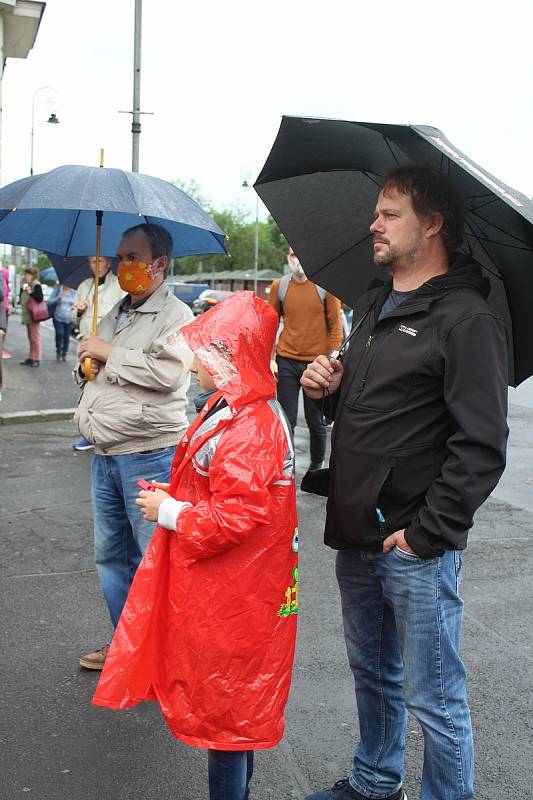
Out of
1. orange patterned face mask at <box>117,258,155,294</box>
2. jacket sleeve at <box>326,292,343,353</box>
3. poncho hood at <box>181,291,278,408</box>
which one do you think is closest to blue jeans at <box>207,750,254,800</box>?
poncho hood at <box>181,291,278,408</box>

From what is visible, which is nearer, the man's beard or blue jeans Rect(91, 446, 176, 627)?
the man's beard

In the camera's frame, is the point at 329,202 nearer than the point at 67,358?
Yes

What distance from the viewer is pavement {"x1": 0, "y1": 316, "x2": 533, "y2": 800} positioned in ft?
10.5

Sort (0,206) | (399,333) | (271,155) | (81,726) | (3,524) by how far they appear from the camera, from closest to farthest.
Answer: (399,333) → (271,155) → (81,726) → (0,206) → (3,524)

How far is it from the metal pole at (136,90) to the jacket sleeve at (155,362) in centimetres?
1109

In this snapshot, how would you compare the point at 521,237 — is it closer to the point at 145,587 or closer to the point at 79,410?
the point at 145,587

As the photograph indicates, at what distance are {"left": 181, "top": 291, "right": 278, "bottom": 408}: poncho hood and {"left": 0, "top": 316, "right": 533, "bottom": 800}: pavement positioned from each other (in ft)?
4.83

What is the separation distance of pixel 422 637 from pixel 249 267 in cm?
8759

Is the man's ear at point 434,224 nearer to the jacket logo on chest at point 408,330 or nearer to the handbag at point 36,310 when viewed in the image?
the jacket logo on chest at point 408,330

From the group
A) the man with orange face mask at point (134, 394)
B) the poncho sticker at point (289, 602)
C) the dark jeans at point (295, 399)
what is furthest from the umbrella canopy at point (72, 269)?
the poncho sticker at point (289, 602)

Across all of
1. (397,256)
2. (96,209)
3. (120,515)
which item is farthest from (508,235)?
(120,515)

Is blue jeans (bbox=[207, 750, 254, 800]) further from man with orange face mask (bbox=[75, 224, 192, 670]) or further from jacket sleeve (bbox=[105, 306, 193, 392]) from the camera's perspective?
jacket sleeve (bbox=[105, 306, 193, 392])

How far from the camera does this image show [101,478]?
3752mm

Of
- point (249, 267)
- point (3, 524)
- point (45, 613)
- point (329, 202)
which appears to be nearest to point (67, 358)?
point (3, 524)
